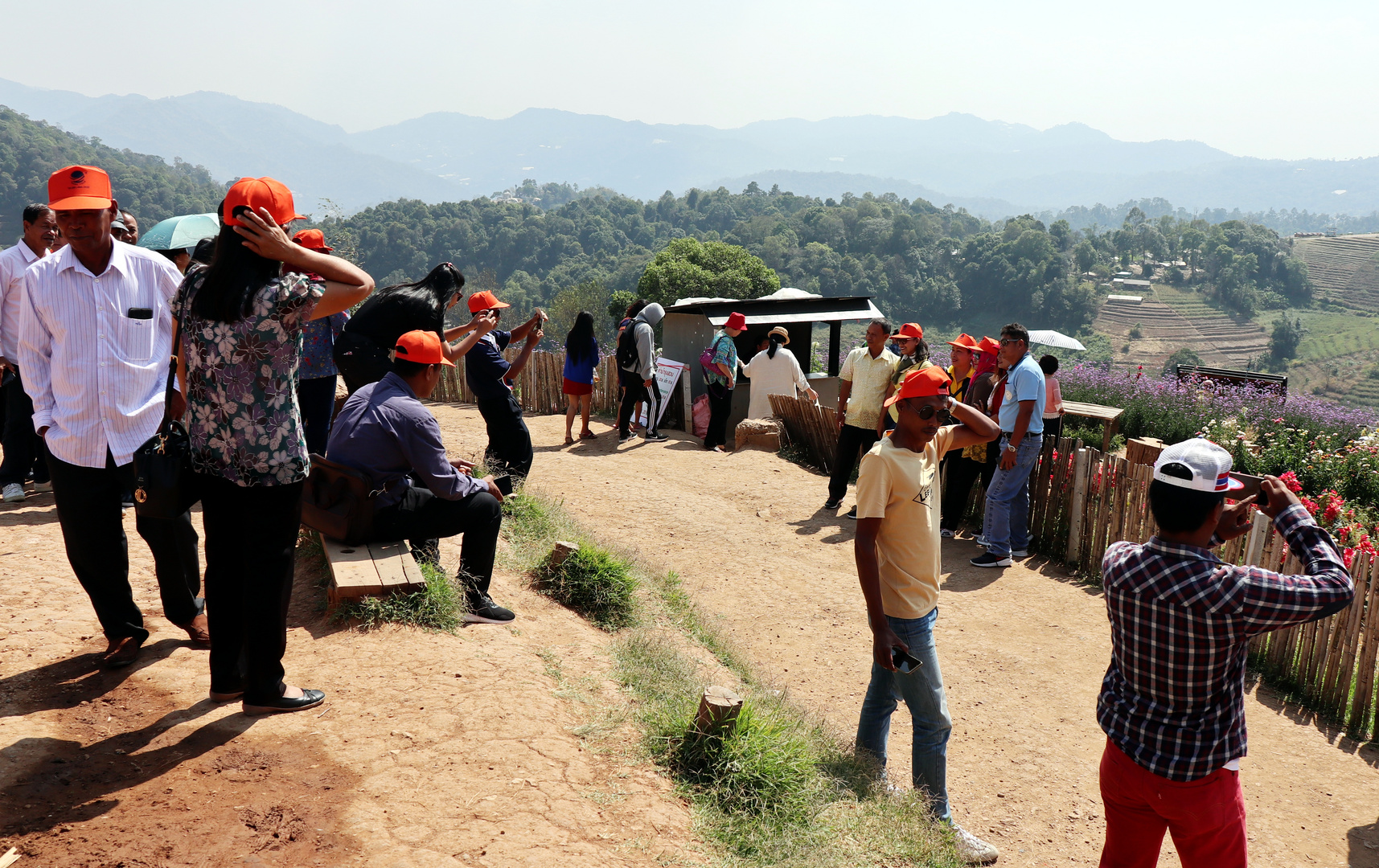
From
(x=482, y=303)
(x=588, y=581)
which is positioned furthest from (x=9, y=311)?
(x=588, y=581)

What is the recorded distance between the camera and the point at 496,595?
4637mm

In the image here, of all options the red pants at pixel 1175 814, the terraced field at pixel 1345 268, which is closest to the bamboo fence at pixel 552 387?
the red pants at pixel 1175 814

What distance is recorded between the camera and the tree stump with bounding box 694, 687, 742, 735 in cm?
319

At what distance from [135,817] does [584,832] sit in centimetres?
124

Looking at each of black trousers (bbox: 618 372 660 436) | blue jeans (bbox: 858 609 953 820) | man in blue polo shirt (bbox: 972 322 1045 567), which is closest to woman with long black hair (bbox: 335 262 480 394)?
blue jeans (bbox: 858 609 953 820)

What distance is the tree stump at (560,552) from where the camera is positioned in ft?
16.5

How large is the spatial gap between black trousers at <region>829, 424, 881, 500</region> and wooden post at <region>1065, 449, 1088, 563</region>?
66.8 inches

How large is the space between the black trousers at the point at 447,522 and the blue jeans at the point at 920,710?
73.5 inches

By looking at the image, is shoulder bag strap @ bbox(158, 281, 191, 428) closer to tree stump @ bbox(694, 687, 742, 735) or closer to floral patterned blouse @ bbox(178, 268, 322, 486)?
floral patterned blouse @ bbox(178, 268, 322, 486)

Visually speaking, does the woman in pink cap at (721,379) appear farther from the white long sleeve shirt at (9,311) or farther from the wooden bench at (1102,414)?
the white long sleeve shirt at (9,311)

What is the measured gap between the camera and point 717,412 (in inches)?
419

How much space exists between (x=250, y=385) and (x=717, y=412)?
816 centimetres

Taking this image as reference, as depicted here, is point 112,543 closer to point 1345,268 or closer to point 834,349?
point 834,349

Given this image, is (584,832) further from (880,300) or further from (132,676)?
(880,300)
